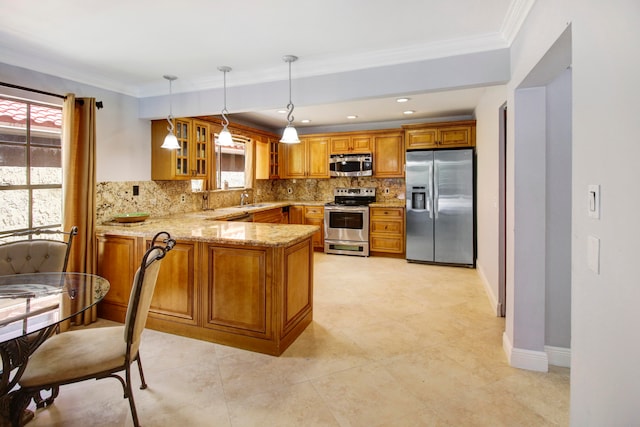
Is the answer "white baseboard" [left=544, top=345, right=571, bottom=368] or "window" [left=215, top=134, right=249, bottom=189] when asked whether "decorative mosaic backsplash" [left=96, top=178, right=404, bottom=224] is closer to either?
"window" [left=215, top=134, right=249, bottom=189]

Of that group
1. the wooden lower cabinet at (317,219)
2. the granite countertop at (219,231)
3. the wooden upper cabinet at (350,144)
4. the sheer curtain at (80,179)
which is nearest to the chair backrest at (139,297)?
the granite countertop at (219,231)

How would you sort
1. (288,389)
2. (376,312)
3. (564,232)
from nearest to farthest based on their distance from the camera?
(288,389)
(564,232)
(376,312)

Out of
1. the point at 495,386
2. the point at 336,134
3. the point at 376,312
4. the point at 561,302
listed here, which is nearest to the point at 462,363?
the point at 495,386

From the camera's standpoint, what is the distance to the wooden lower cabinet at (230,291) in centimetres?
259

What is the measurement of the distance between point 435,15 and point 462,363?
2.44 metres

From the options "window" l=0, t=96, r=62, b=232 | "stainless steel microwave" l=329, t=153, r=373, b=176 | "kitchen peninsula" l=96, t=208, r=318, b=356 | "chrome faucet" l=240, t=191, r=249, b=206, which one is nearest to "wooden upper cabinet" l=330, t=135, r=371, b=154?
"stainless steel microwave" l=329, t=153, r=373, b=176

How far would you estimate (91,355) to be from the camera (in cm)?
174

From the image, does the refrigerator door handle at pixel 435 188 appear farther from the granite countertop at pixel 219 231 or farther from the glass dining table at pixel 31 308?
the glass dining table at pixel 31 308

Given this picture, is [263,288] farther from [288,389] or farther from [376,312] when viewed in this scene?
[376,312]

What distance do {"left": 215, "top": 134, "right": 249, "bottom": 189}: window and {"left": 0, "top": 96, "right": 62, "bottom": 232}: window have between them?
2398 mm

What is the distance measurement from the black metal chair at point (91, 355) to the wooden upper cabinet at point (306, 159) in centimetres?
485

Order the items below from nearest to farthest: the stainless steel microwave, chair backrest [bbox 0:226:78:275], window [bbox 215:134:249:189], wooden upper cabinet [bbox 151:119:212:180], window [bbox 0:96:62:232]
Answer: chair backrest [bbox 0:226:78:275], window [bbox 0:96:62:232], wooden upper cabinet [bbox 151:119:212:180], window [bbox 215:134:249:189], the stainless steel microwave

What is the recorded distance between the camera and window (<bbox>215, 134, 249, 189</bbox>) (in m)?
5.48

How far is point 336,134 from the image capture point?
638 cm
